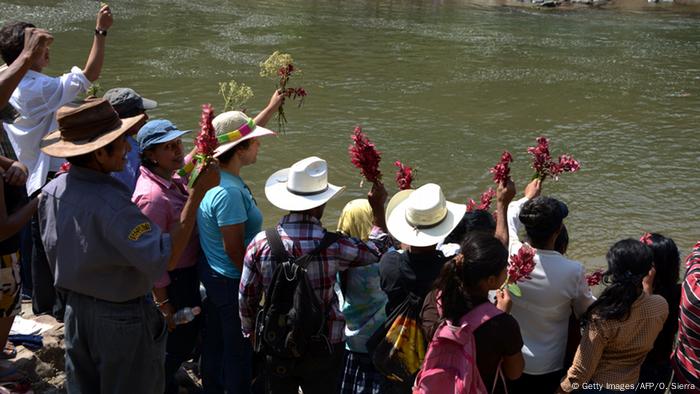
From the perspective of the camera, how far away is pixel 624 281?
13.1 feet

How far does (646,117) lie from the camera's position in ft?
46.4

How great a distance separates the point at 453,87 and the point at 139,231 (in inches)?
506

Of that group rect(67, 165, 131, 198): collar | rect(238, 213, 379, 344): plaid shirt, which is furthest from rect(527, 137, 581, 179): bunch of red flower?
rect(67, 165, 131, 198): collar

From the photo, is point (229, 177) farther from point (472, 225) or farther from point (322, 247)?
point (472, 225)

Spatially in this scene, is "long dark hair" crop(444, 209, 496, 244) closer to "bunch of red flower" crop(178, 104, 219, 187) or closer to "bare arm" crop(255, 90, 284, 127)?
"bunch of red flower" crop(178, 104, 219, 187)

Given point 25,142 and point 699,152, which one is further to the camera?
point 699,152

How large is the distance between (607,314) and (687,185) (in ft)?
25.3

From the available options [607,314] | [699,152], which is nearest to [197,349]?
[607,314]

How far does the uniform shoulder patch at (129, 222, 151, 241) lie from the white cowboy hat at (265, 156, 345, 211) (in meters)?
0.81

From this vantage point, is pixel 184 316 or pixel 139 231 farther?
pixel 184 316

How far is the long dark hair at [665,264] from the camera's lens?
4.32m

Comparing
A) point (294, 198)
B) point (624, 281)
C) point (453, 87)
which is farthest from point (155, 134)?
point (453, 87)

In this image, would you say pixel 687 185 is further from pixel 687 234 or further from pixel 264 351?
pixel 264 351

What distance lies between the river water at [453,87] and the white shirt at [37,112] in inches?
162
